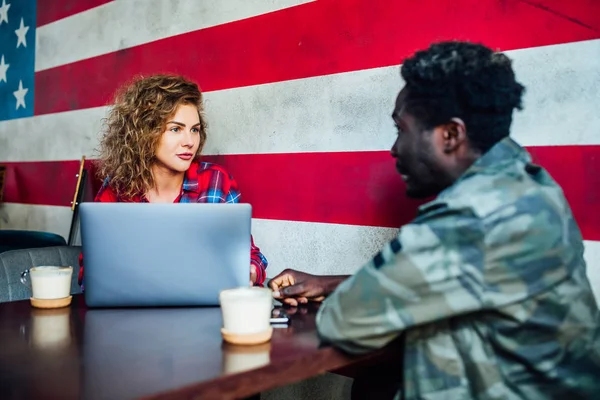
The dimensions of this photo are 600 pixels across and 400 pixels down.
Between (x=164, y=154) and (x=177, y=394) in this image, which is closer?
(x=177, y=394)

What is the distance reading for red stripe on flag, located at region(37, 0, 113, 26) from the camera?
318 cm

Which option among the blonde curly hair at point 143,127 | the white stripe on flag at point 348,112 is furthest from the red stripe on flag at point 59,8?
the blonde curly hair at point 143,127

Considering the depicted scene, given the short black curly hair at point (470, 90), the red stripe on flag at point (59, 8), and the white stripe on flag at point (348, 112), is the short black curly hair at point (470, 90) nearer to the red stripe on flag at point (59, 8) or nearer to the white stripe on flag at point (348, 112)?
the white stripe on flag at point (348, 112)

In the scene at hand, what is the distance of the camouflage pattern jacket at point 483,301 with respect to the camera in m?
1.00

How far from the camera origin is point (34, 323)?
48.9 inches

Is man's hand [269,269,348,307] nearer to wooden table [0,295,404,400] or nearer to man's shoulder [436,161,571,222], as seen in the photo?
wooden table [0,295,404,400]

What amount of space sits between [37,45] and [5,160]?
2.55 feet

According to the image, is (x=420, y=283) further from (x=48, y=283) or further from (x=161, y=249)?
(x=48, y=283)

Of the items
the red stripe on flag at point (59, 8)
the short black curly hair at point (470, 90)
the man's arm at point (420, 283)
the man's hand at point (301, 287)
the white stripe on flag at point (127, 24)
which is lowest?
the man's hand at point (301, 287)

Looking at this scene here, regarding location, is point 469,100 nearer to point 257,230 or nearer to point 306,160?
point 306,160

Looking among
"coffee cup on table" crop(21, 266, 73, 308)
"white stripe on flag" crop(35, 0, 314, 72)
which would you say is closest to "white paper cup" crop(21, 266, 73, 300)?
"coffee cup on table" crop(21, 266, 73, 308)

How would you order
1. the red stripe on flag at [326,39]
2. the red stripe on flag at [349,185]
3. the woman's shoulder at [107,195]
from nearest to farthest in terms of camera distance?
the red stripe on flag at [349,185] < the red stripe on flag at [326,39] < the woman's shoulder at [107,195]

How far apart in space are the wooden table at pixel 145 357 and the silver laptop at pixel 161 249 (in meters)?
0.05

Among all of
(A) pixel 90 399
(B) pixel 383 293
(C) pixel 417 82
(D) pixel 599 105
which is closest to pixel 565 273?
(B) pixel 383 293
